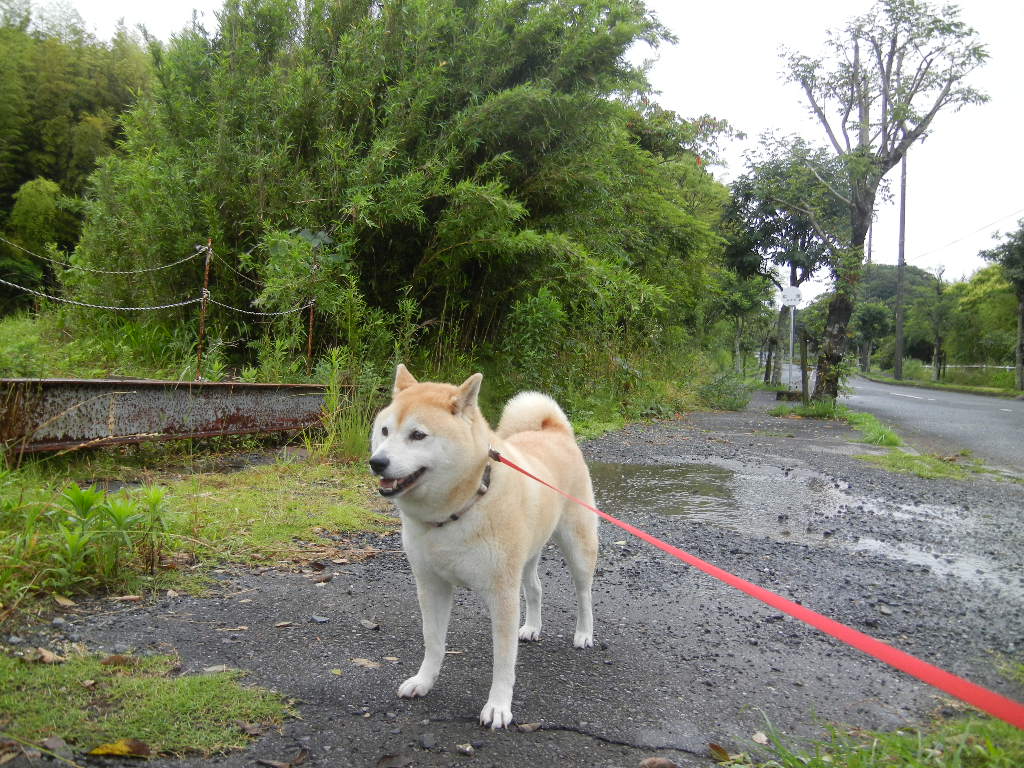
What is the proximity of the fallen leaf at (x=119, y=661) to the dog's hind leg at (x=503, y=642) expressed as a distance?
1.16 m

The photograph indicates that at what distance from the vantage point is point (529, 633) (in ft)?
9.04

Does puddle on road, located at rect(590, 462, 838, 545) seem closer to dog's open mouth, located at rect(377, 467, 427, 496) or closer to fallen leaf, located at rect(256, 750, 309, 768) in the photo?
dog's open mouth, located at rect(377, 467, 427, 496)

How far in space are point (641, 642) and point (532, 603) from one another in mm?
465

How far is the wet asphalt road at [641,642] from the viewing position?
6.64ft

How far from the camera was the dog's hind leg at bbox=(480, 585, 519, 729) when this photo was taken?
2133 millimetres

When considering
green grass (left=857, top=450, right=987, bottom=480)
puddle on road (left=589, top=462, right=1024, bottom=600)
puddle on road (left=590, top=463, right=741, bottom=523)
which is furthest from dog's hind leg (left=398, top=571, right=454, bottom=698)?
green grass (left=857, top=450, right=987, bottom=480)

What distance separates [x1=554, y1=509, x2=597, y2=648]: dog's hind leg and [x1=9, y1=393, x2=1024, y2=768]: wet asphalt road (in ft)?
0.25

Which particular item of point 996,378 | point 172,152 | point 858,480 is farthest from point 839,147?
point 996,378

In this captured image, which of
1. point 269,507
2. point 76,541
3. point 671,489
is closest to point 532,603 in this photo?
point 76,541

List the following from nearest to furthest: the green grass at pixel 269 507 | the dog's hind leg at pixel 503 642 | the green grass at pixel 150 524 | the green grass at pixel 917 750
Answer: the green grass at pixel 917 750
the dog's hind leg at pixel 503 642
the green grass at pixel 150 524
the green grass at pixel 269 507

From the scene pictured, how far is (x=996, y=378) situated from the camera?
2989cm

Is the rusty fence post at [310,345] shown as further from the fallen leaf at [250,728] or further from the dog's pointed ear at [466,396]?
the fallen leaf at [250,728]

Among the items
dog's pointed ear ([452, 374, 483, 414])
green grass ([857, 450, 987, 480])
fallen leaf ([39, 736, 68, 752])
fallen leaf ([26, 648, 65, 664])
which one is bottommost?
fallen leaf ([39, 736, 68, 752])

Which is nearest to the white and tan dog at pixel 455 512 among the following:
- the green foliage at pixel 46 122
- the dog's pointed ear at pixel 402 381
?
the dog's pointed ear at pixel 402 381
